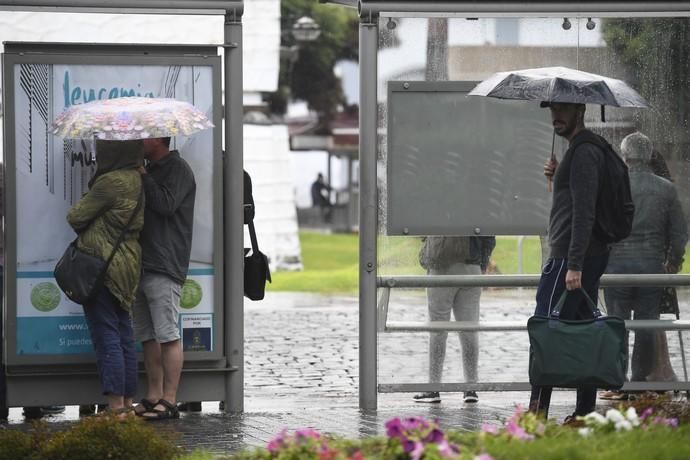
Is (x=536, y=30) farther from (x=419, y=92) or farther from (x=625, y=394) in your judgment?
(x=625, y=394)

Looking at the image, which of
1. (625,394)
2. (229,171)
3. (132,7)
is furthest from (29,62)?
(625,394)

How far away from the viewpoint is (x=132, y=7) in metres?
9.38

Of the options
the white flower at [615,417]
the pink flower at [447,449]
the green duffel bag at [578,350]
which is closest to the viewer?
the pink flower at [447,449]

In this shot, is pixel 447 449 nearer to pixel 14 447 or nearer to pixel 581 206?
pixel 14 447

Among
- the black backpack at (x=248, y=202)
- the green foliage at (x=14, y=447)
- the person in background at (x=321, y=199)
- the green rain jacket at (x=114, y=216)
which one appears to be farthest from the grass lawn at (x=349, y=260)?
the person in background at (x=321, y=199)

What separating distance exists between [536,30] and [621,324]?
2605mm

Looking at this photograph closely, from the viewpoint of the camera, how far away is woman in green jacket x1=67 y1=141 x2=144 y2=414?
29.1ft

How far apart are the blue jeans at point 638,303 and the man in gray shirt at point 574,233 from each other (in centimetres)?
175

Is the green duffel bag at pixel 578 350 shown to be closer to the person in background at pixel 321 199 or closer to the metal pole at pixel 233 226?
the metal pole at pixel 233 226

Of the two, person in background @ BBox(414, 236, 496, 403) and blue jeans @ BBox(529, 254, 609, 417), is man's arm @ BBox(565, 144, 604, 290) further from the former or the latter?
person in background @ BBox(414, 236, 496, 403)

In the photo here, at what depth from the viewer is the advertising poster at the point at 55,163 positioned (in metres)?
9.21

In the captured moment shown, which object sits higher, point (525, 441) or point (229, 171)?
point (229, 171)

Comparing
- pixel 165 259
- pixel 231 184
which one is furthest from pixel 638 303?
pixel 165 259

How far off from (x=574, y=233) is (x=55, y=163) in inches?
128
